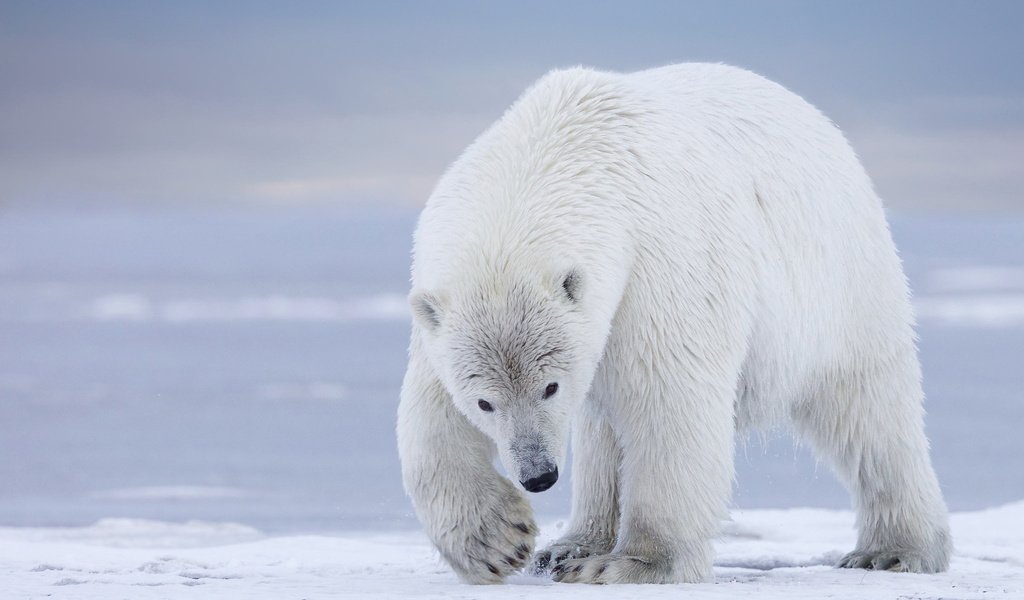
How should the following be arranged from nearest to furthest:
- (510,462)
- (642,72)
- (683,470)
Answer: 1. (510,462)
2. (683,470)
3. (642,72)

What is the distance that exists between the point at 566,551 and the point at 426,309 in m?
1.74

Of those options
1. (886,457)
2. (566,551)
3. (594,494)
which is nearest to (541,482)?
(566,551)

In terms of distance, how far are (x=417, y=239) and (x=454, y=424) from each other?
28.7 inches

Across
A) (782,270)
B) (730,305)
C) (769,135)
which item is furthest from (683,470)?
(769,135)

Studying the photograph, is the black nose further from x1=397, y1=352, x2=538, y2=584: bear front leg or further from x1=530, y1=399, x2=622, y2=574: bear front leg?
x1=530, y1=399, x2=622, y2=574: bear front leg

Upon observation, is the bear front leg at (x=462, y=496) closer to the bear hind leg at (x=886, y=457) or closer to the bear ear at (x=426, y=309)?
the bear ear at (x=426, y=309)

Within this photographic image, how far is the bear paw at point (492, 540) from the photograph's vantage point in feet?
16.7

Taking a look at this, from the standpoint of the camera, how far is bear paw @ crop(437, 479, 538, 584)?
5.10 metres

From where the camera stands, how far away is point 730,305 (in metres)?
5.23

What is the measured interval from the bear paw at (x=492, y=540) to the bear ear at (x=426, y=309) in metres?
0.77

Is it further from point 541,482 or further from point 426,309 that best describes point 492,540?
point 426,309

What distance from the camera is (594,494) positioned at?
20.2 ft

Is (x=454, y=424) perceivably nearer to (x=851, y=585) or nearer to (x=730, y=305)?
(x=730, y=305)

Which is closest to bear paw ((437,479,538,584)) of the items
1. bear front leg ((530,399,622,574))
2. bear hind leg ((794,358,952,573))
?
bear front leg ((530,399,622,574))
